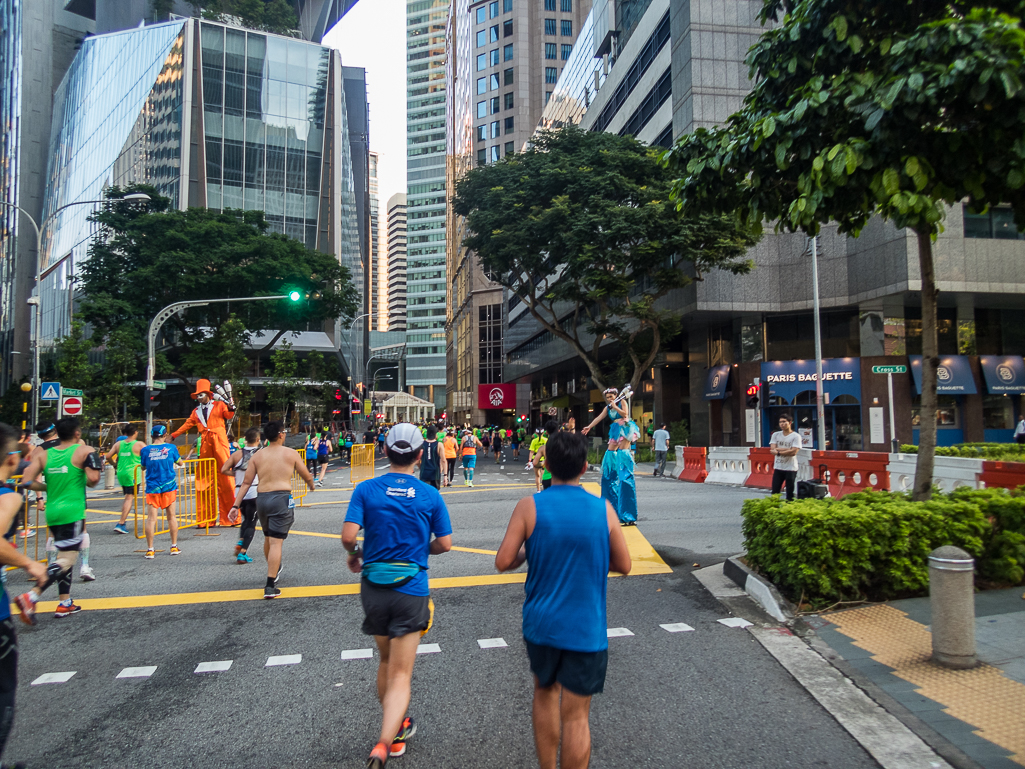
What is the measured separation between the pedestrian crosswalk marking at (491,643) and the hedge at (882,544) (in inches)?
105

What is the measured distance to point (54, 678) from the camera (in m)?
5.10

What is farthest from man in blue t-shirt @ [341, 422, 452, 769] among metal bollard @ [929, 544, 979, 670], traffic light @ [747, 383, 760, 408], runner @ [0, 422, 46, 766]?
traffic light @ [747, 383, 760, 408]

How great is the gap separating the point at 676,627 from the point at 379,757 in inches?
133

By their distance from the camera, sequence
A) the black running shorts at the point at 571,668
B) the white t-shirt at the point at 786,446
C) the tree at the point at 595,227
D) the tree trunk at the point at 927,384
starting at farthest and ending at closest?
the tree at the point at 595,227, the white t-shirt at the point at 786,446, the tree trunk at the point at 927,384, the black running shorts at the point at 571,668

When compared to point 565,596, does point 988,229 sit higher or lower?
higher

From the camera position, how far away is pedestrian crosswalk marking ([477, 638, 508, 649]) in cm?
556

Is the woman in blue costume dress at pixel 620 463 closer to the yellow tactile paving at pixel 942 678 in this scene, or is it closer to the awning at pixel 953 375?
the yellow tactile paving at pixel 942 678

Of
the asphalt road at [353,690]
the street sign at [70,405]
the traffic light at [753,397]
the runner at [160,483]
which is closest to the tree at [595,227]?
the traffic light at [753,397]

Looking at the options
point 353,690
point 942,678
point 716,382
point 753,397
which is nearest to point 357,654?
point 353,690

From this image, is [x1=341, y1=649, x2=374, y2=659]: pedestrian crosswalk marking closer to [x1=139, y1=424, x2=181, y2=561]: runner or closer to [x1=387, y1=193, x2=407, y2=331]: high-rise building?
[x1=139, y1=424, x2=181, y2=561]: runner

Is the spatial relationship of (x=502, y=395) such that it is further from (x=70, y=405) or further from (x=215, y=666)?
(x=215, y=666)

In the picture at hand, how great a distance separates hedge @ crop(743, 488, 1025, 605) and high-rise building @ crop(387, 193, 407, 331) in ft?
607

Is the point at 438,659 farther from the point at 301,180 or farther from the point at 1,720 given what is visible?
the point at 301,180

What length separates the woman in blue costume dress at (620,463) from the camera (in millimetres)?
10266
